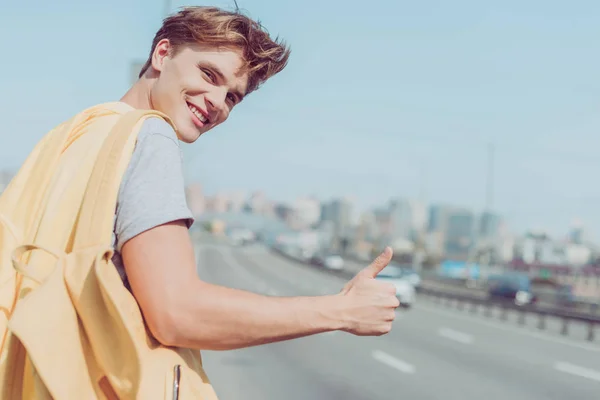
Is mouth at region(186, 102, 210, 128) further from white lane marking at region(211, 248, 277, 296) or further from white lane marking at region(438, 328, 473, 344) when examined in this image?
white lane marking at region(211, 248, 277, 296)

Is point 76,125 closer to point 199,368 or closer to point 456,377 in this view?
point 199,368

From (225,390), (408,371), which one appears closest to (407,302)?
(408,371)

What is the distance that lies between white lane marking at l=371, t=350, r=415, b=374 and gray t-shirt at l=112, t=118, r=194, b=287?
43.5 ft

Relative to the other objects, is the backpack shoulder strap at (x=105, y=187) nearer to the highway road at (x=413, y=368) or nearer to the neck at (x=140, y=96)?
the neck at (x=140, y=96)

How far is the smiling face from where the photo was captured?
2057 millimetres

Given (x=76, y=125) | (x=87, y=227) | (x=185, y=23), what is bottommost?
(x=87, y=227)

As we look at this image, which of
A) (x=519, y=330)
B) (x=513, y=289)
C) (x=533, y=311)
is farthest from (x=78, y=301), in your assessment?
(x=513, y=289)

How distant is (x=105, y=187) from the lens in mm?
1766

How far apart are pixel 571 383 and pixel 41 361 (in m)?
13.8

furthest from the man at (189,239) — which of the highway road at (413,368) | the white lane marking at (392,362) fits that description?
the white lane marking at (392,362)

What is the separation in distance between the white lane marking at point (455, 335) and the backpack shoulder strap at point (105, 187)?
19.6 metres

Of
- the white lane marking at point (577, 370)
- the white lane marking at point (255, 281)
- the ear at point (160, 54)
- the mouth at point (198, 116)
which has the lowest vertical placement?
the white lane marking at point (255, 281)

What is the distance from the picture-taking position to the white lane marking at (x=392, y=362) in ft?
49.3

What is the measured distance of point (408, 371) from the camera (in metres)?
14.8
